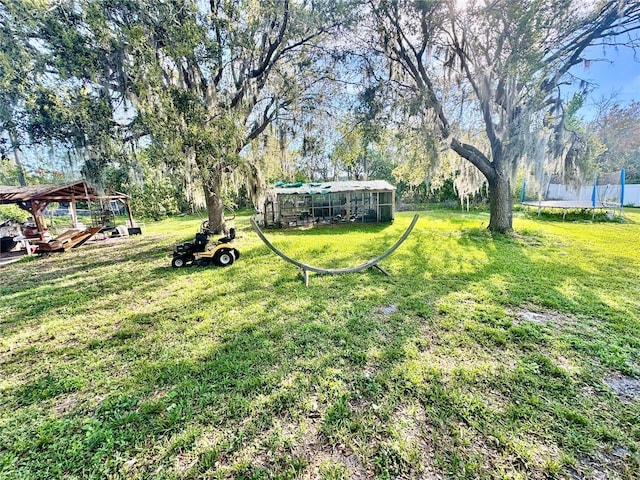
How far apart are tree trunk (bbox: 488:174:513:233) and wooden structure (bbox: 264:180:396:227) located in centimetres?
488

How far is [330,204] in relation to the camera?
1251 centimetres

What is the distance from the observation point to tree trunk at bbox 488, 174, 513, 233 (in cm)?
732

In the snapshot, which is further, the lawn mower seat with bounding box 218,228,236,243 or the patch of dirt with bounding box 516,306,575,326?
the lawn mower seat with bounding box 218,228,236,243

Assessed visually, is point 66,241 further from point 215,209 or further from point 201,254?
point 201,254

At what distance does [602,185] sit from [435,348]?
1399 centimetres

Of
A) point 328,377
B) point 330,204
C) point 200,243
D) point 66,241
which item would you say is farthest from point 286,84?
point 66,241

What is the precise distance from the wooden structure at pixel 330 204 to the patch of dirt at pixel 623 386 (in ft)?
33.8

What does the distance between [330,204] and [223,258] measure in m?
7.53

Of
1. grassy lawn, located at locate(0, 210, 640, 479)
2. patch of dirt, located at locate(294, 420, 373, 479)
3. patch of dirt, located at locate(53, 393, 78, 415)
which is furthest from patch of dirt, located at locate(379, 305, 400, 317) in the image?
patch of dirt, located at locate(53, 393, 78, 415)

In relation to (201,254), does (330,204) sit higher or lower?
higher

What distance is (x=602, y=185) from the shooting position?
11.1m

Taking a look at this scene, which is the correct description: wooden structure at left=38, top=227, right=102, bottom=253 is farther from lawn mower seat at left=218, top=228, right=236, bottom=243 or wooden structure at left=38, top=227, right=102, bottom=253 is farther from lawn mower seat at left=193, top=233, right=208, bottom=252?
lawn mower seat at left=193, top=233, right=208, bottom=252

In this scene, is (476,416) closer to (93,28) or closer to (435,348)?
(435,348)

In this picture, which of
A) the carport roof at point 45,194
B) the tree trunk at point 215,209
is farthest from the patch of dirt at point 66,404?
the carport roof at point 45,194
